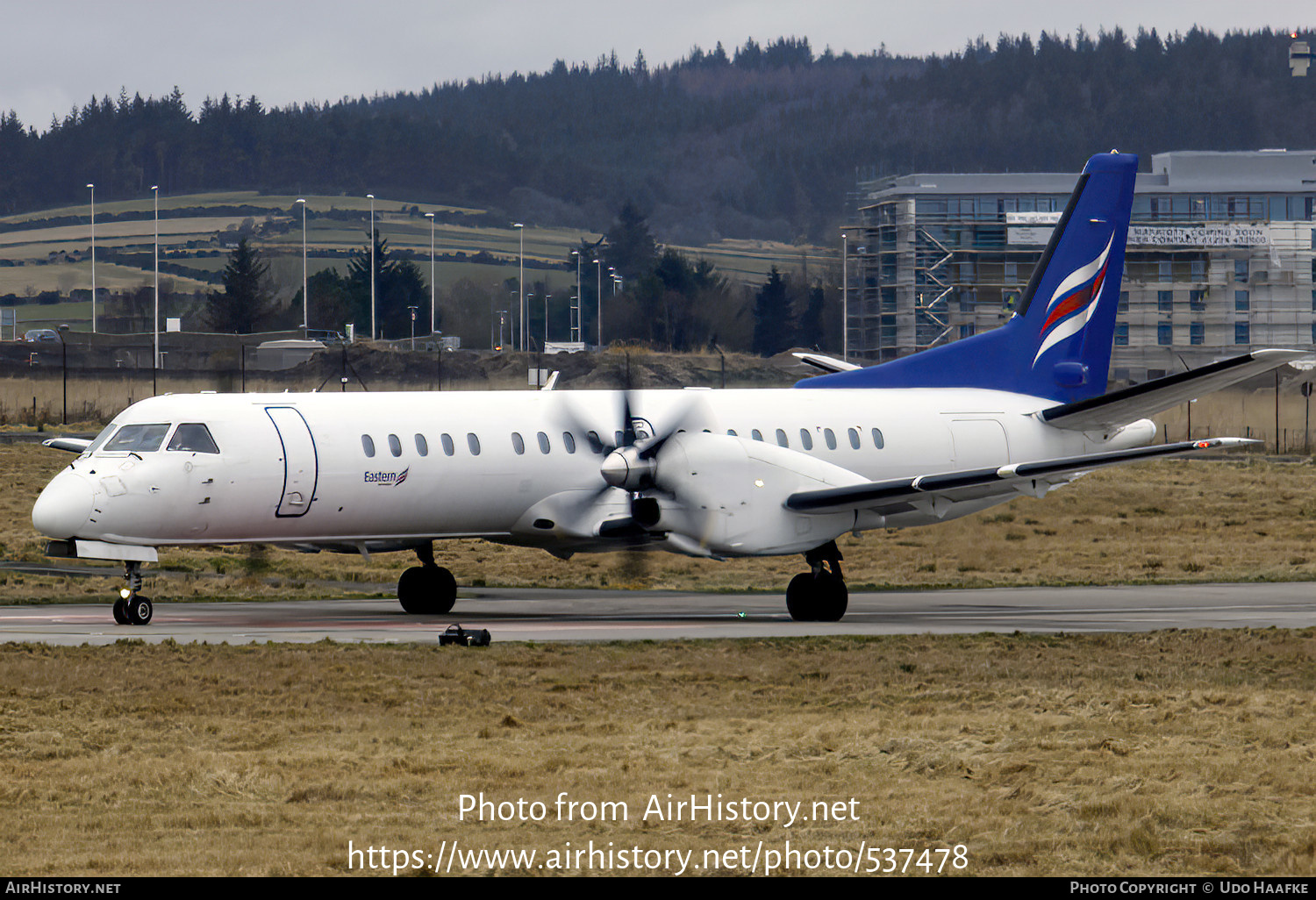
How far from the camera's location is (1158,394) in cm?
2603

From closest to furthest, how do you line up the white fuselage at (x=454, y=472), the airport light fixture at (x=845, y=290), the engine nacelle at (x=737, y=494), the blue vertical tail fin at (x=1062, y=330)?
the white fuselage at (x=454, y=472) < the engine nacelle at (x=737, y=494) < the blue vertical tail fin at (x=1062, y=330) < the airport light fixture at (x=845, y=290)

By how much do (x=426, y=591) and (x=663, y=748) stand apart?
39.5ft

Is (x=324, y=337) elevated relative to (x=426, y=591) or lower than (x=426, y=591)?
elevated

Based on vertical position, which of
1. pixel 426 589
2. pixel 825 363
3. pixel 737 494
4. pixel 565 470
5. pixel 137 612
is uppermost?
pixel 825 363

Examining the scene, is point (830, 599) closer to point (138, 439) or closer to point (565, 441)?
point (565, 441)

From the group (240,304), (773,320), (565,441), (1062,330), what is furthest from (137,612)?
(773,320)

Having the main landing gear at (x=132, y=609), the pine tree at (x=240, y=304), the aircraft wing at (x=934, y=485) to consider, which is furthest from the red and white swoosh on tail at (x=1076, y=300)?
the pine tree at (x=240, y=304)

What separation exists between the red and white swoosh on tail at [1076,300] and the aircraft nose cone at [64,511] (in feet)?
59.3

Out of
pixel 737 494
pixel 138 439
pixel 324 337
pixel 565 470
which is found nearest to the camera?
pixel 138 439

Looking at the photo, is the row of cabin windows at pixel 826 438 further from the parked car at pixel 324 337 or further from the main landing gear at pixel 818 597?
the parked car at pixel 324 337

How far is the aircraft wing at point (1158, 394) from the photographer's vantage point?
2372cm

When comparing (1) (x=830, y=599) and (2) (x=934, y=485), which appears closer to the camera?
(2) (x=934, y=485)

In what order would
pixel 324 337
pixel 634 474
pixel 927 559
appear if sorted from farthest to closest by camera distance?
pixel 324 337 → pixel 927 559 → pixel 634 474

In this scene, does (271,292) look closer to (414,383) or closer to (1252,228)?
(414,383)
